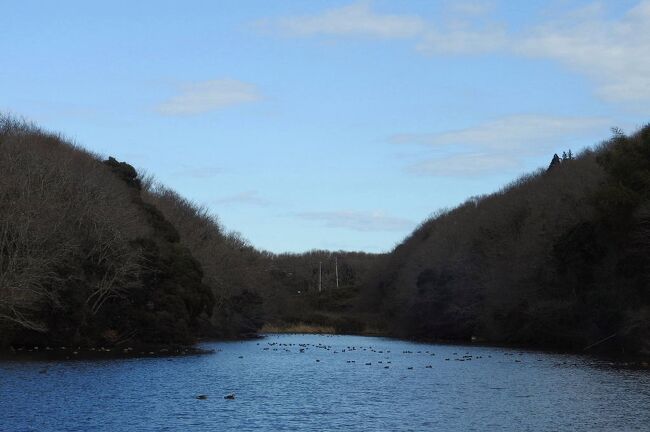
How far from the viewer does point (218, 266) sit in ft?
375

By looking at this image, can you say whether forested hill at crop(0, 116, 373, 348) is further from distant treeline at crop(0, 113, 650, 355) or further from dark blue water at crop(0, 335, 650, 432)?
dark blue water at crop(0, 335, 650, 432)

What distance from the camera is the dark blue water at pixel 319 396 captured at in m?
29.8

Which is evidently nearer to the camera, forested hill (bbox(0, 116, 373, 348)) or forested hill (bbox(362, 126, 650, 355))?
forested hill (bbox(0, 116, 373, 348))

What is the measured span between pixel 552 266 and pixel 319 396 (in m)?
51.0

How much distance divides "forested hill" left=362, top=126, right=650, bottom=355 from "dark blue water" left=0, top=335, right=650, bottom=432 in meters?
14.6

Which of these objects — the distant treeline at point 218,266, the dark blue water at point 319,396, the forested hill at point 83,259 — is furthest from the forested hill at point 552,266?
the forested hill at point 83,259

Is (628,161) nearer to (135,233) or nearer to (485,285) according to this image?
(485,285)

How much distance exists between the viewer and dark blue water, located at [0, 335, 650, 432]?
97.9 feet

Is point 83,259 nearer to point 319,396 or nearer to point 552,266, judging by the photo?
point 319,396

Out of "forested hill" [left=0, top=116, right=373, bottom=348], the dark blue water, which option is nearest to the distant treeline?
"forested hill" [left=0, top=116, right=373, bottom=348]

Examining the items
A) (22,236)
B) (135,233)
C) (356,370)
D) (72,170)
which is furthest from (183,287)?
(356,370)

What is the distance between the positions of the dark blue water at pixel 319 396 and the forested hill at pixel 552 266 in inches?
576

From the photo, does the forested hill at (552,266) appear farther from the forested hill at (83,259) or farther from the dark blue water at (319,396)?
the forested hill at (83,259)

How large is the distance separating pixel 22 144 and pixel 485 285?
197 feet
